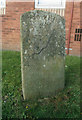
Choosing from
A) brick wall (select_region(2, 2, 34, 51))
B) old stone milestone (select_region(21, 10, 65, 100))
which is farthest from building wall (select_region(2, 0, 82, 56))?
old stone milestone (select_region(21, 10, 65, 100))

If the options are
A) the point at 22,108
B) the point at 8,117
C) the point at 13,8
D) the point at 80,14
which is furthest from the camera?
the point at 13,8

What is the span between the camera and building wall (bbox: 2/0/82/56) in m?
6.10

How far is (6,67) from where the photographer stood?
358 cm

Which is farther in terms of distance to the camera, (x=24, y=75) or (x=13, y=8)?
(x=13, y=8)

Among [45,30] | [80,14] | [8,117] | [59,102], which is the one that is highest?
[80,14]

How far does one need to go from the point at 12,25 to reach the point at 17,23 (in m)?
0.30

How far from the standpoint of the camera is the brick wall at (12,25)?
6.35 metres

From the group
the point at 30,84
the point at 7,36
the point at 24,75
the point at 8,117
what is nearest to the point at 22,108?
the point at 8,117

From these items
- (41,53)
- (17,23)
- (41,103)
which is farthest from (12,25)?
(41,103)

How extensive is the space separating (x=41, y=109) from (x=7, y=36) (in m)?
5.34

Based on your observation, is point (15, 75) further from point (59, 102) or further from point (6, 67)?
point (59, 102)

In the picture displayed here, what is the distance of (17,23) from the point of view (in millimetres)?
6461

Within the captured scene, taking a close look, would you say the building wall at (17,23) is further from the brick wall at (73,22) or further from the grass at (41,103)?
the grass at (41,103)

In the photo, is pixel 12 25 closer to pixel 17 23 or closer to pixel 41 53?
pixel 17 23
